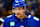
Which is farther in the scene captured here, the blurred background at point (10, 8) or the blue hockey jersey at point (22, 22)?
the blurred background at point (10, 8)

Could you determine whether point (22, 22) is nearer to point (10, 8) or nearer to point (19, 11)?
point (19, 11)

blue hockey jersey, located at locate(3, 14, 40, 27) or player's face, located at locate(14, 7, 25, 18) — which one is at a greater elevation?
player's face, located at locate(14, 7, 25, 18)

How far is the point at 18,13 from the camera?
0.90m

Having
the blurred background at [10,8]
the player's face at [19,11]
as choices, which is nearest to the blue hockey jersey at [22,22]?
the player's face at [19,11]

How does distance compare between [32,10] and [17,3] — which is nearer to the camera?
[17,3]

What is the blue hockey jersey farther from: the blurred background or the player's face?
the blurred background

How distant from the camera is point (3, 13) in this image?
169 centimetres

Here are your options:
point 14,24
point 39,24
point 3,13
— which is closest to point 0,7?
point 3,13

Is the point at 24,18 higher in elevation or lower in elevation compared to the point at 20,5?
lower

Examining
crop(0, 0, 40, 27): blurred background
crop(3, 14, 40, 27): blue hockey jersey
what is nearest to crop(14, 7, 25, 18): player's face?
crop(3, 14, 40, 27): blue hockey jersey

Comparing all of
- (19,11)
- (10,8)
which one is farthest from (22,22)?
(10,8)

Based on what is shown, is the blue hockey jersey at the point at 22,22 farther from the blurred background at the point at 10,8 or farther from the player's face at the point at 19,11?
the blurred background at the point at 10,8

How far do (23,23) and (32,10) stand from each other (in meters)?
0.75

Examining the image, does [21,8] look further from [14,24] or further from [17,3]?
[14,24]
